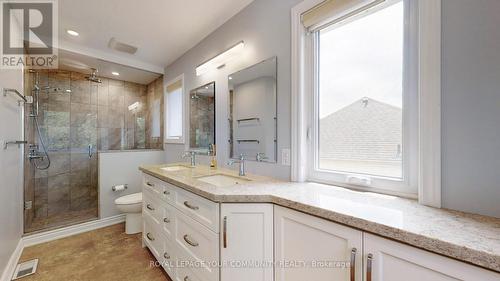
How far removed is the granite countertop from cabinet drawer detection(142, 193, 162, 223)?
2.19 feet

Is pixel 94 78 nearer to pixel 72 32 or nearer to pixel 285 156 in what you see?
pixel 72 32

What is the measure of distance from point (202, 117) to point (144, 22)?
3.56 ft

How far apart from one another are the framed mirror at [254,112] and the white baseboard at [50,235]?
2025 mm

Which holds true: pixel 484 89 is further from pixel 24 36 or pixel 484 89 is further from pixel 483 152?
pixel 24 36

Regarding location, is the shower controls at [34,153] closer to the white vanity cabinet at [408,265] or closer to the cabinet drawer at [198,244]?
the cabinet drawer at [198,244]

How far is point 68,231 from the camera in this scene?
239cm

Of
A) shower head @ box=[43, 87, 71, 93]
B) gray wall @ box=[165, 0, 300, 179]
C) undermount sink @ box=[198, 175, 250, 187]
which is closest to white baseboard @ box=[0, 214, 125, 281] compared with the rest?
gray wall @ box=[165, 0, 300, 179]

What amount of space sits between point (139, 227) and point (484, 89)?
10.0ft

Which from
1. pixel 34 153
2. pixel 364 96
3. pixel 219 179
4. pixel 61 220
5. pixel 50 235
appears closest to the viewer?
pixel 364 96

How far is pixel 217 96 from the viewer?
2.16 m

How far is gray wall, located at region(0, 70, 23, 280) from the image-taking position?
1532mm

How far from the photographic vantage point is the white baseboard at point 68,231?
85.7 inches

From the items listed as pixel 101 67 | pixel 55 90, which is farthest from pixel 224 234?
pixel 55 90

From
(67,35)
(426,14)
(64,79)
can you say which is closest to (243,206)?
(426,14)
